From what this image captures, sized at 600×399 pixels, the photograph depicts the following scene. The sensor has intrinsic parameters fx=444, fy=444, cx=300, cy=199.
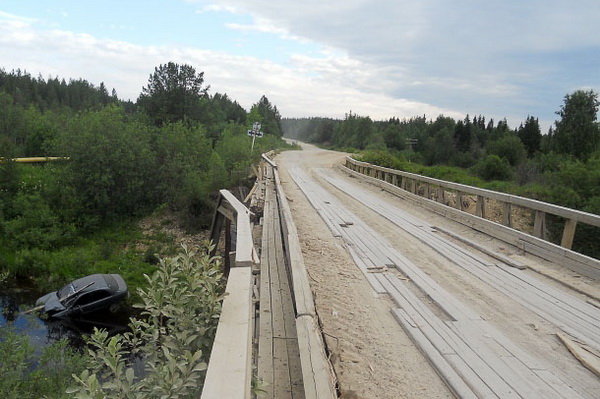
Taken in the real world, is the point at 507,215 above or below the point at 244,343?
below

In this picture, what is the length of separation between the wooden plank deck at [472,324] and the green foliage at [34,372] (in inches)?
275

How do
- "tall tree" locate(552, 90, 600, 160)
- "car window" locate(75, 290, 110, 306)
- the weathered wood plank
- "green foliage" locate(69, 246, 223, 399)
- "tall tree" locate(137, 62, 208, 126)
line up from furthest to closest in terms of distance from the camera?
"tall tree" locate(552, 90, 600, 160) < "tall tree" locate(137, 62, 208, 126) < "car window" locate(75, 290, 110, 306) < "green foliage" locate(69, 246, 223, 399) < the weathered wood plank

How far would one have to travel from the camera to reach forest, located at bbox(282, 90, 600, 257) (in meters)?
24.0

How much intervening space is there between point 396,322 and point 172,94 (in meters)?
46.7

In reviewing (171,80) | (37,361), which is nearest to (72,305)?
(37,361)

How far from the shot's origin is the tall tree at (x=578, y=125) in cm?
5312

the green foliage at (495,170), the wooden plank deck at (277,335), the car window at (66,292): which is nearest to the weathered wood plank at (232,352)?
the wooden plank deck at (277,335)

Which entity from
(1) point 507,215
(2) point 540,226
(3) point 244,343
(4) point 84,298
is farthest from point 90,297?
(3) point 244,343

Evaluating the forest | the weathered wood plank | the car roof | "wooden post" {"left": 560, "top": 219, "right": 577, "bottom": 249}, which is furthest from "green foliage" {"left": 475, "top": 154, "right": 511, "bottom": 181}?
the weathered wood plank

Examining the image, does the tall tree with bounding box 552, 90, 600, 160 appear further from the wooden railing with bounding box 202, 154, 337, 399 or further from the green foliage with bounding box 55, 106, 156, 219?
the wooden railing with bounding box 202, 154, 337, 399

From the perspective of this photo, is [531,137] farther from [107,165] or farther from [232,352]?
[232,352]

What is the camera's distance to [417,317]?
453 cm

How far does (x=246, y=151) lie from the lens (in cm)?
3189

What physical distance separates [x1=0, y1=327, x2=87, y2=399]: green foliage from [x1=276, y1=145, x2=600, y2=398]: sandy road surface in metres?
6.44
